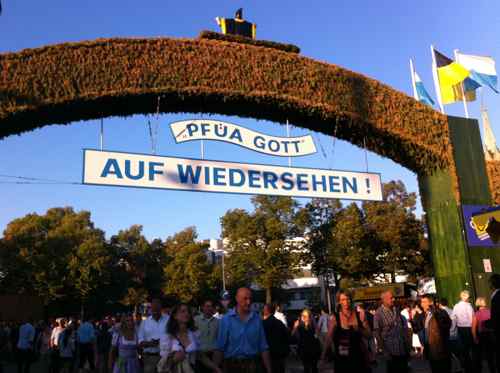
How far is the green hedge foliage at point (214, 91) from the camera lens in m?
10.5

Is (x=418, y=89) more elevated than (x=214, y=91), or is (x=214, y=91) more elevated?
(x=418, y=89)

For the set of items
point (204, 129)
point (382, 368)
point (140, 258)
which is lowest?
point (382, 368)

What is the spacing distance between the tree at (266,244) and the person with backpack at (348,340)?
39279 mm

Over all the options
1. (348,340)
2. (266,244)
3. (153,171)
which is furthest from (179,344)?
(266,244)

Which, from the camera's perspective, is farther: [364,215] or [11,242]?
[11,242]

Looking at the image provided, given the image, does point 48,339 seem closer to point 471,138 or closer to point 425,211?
point 425,211

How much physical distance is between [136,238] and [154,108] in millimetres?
56552

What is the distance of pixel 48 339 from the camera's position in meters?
16.0

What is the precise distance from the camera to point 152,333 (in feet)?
25.8

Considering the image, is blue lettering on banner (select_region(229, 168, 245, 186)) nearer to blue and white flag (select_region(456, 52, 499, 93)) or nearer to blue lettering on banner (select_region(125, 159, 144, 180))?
blue lettering on banner (select_region(125, 159, 144, 180))

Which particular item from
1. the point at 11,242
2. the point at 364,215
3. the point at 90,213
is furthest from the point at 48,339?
the point at 90,213

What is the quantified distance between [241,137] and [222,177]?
1019mm

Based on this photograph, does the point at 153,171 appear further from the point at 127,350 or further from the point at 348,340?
the point at 348,340

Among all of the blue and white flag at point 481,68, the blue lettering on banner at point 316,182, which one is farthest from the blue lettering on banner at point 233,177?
the blue and white flag at point 481,68
